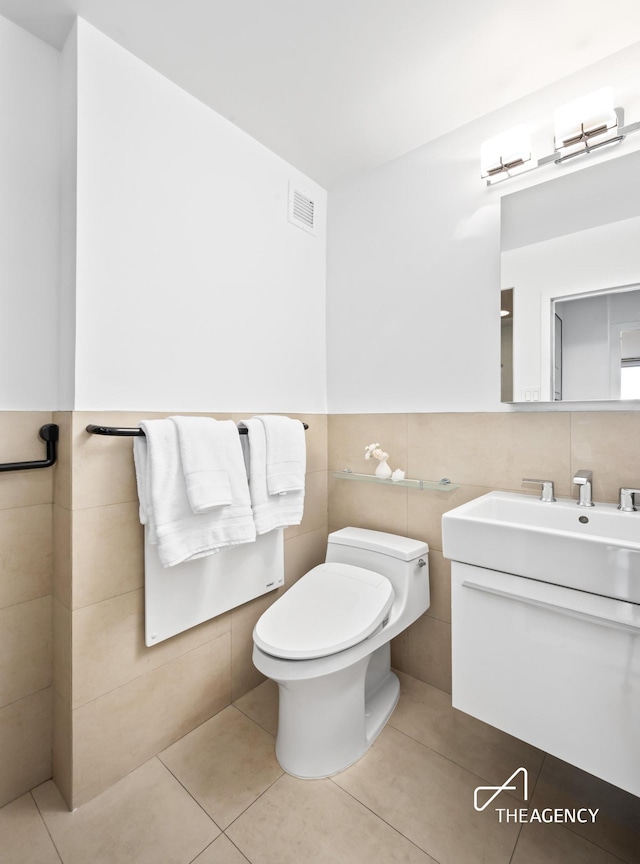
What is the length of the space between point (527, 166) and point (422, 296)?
52 centimetres

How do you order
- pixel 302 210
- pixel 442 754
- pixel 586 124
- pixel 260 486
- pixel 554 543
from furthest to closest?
1. pixel 302 210
2. pixel 260 486
3. pixel 442 754
4. pixel 586 124
5. pixel 554 543

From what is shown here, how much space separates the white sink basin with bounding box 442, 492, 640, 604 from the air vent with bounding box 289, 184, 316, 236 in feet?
4.61

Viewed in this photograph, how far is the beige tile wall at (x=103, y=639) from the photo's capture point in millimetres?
1109

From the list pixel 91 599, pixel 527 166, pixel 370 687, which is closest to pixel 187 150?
pixel 527 166

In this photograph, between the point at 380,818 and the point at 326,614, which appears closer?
the point at 380,818

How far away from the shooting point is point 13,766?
114 cm

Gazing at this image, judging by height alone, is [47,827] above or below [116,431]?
below

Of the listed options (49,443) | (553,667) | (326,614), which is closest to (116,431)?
(49,443)

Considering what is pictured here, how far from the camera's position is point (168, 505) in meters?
1.16

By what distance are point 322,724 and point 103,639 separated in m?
0.70

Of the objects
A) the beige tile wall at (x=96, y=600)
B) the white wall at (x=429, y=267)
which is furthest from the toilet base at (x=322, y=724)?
the white wall at (x=429, y=267)

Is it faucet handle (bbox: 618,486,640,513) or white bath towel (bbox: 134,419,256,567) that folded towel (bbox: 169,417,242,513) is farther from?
faucet handle (bbox: 618,486,640,513)

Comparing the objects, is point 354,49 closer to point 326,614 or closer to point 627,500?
point 627,500

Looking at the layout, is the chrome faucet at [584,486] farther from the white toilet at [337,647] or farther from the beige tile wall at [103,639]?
the beige tile wall at [103,639]
